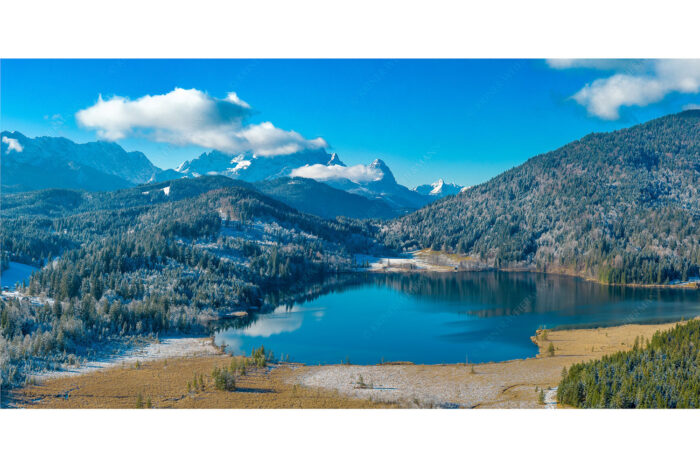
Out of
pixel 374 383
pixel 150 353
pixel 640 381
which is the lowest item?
pixel 150 353

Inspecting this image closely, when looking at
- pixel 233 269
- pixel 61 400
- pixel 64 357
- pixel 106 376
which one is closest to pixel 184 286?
pixel 233 269

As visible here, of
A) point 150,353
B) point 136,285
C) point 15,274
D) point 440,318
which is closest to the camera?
point 150,353

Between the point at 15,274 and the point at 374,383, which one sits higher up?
the point at 15,274

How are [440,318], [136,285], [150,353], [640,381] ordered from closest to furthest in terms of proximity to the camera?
[640,381], [150,353], [136,285], [440,318]

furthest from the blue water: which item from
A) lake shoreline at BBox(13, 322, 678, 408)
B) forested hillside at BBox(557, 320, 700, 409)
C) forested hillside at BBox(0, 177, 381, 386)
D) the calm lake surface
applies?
forested hillside at BBox(557, 320, 700, 409)

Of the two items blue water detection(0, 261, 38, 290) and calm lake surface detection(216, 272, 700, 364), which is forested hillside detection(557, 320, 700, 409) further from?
blue water detection(0, 261, 38, 290)

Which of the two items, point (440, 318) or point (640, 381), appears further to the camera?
point (440, 318)

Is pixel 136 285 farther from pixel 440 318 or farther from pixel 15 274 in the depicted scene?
pixel 440 318

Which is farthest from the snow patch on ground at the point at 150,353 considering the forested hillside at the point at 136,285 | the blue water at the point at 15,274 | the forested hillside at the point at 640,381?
the blue water at the point at 15,274

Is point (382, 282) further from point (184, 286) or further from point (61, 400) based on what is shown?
point (61, 400)

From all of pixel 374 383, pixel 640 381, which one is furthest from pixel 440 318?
pixel 640 381
